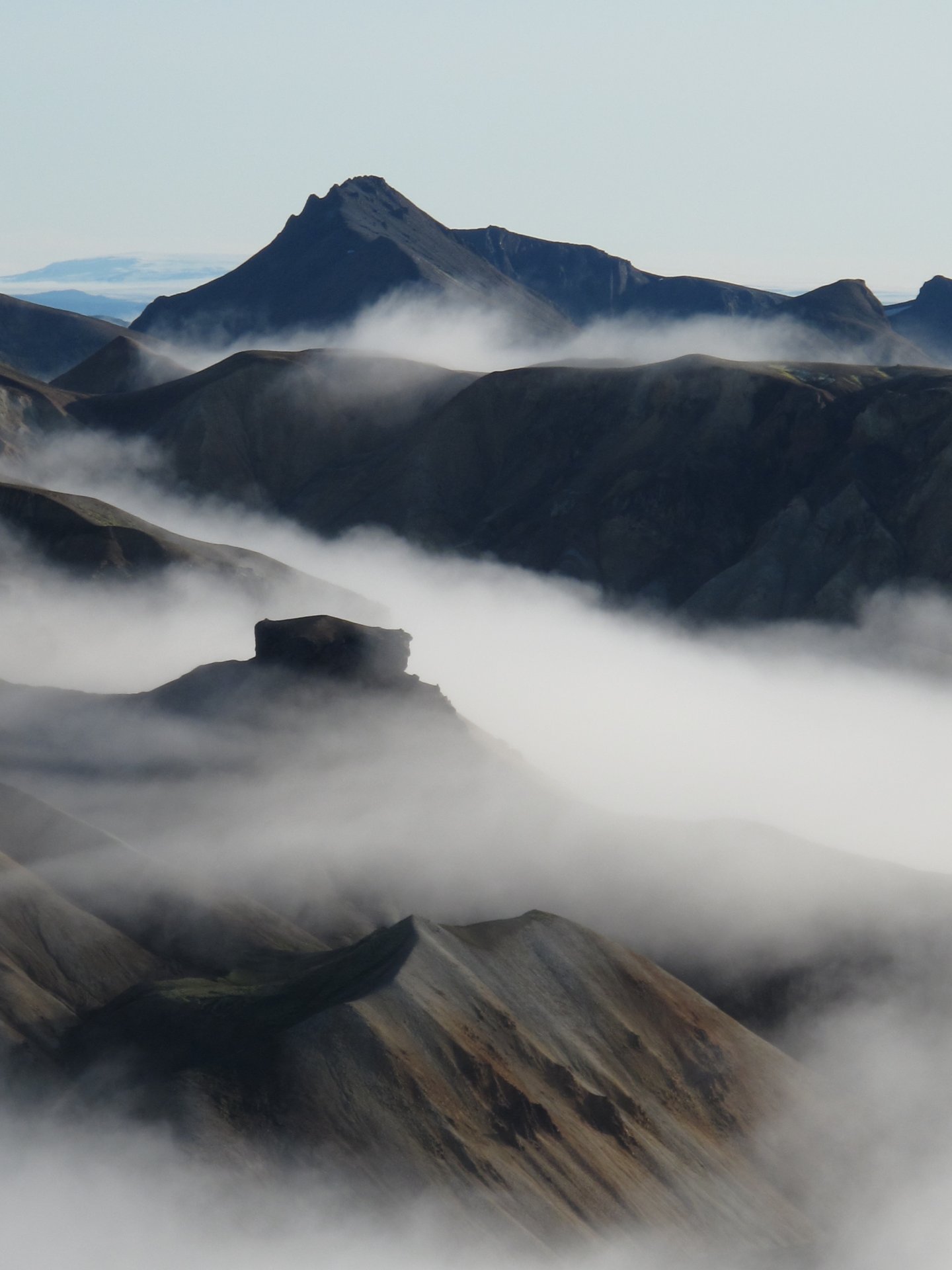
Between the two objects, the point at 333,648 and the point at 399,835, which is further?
the point at 333,648

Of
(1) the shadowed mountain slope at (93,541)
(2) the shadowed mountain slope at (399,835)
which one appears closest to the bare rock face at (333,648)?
(2) the shadowed mountain slope at (399,835)

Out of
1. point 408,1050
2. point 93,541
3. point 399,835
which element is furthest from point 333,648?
point 408,1050

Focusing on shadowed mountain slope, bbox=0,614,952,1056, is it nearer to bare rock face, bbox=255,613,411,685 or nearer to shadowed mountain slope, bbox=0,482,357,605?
bare rock face, bbox=255,613,411,685

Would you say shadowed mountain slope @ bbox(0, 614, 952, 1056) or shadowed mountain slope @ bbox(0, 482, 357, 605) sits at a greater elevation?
shadowed mountain slope @ bbox(0, 482, 357, 605)

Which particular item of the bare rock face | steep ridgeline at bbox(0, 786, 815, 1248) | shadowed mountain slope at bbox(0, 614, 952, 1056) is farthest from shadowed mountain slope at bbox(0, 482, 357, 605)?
steep ridgeline at bbox(0, 786, 815, 1248)

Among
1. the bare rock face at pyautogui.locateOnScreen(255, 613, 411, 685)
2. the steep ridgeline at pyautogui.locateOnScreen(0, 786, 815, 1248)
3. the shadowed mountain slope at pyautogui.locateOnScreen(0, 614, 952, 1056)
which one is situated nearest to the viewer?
the steep ridgeline at pyautogui.locateOnScreen(0, 786, 815, 1248)

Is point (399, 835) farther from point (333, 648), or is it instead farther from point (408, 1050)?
point (408, 1050)

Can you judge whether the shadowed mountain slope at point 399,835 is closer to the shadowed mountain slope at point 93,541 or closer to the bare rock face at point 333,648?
the bare rock face at point 333,648
